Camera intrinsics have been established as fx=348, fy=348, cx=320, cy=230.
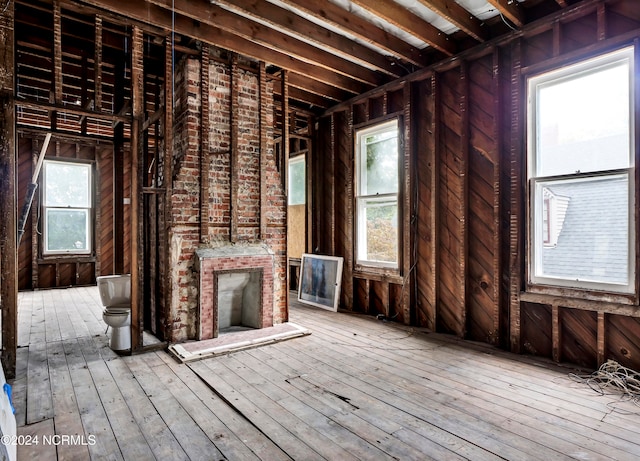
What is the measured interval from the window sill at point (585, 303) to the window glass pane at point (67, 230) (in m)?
8.24

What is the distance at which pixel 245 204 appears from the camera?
4.23 m

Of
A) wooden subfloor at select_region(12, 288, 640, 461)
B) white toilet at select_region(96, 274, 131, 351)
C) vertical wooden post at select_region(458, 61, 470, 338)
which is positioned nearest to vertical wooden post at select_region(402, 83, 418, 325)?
vertical wooden post at select_region(458, 61, 470, 338)

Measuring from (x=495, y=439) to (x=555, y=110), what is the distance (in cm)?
296

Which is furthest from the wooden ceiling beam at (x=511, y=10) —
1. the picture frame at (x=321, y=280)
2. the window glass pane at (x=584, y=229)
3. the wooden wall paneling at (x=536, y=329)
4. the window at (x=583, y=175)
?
the picture frame at (x=321, y=280)

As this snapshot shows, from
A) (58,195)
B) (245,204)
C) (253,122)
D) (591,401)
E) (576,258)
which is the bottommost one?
(591,401)

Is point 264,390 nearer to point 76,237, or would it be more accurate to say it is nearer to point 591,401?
point 591,401

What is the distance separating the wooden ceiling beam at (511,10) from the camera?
3.09 m

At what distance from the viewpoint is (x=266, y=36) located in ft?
12.5

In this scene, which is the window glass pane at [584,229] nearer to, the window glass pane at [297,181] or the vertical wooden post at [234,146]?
the vertical wooden post at [234,146]

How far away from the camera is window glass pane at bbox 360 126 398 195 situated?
4840 millimetres

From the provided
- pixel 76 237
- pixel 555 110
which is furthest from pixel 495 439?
pixel 76 237

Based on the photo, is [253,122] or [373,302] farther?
[373,302]

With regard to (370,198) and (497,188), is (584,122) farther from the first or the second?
(370,198)

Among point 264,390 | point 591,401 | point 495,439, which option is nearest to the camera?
point 495,439
